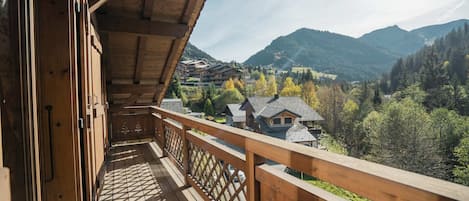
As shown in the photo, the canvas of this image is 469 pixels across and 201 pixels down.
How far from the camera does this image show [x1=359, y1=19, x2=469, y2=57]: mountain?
78.6 metres

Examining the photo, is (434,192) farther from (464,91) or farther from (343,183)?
(464,91)

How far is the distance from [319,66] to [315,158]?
7372cm

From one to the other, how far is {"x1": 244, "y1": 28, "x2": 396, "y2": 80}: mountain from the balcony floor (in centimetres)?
6596

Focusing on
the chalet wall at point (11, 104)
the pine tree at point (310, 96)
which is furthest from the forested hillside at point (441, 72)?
the chalet wall at point (11, 104)

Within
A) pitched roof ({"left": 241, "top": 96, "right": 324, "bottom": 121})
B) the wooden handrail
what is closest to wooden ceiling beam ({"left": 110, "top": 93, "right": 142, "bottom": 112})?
the wooden handrail

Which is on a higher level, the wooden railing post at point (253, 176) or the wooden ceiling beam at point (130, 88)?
the wooden ceiling beam at point (130, 88)

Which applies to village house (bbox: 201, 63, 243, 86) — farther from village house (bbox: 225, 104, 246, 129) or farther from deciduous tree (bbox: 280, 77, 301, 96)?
village house (bbox: 225, 104, 246, 129)

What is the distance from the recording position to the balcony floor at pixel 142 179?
259 cm

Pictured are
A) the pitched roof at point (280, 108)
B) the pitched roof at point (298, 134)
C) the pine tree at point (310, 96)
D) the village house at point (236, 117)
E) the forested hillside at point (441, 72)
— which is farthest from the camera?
the pine tree at point (310, 96)

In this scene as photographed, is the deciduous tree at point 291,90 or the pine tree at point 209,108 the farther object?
the deciduous tree at point 291,90

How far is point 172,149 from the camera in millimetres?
3803

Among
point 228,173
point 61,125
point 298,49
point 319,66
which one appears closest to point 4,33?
point 61,125

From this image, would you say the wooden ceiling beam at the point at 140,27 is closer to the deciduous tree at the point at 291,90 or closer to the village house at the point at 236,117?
the village house at the point at 236,117

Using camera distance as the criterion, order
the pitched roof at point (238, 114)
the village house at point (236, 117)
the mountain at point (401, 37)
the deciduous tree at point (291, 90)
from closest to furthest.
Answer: the village house at point (236, 117) < the pitched roof at point (238, 114) < the deciduous tree at point (291, 90) < the mountain at point (401, 37)
